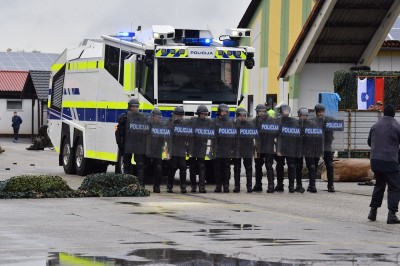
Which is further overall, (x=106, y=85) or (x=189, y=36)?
(x=106, y=85)

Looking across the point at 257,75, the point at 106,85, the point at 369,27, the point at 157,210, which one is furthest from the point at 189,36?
the point at 257,75

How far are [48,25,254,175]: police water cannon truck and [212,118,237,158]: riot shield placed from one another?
5.52ft

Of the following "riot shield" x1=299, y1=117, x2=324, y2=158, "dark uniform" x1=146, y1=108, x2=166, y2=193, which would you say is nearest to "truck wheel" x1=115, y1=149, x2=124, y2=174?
"dark uniform" x1=146, y1=108, x2=166, y2=193

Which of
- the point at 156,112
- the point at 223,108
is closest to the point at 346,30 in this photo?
the point at 223,108

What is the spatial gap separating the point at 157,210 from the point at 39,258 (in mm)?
7066

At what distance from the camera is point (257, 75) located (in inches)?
2124

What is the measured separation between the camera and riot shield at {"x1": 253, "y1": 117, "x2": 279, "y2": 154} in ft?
85.9

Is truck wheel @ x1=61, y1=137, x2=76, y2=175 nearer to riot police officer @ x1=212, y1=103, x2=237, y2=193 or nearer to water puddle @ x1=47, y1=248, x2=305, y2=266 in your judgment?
riot police officer @ x1=212, y1=103, x2=237, y2=193

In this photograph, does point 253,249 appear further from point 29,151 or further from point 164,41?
point 29,151

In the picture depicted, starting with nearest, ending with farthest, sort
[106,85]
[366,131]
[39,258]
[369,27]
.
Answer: [39,258] → [106,85] → [366,131] → [369,27]

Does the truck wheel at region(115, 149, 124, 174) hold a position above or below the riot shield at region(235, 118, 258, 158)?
below

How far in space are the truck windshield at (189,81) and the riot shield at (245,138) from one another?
1873mm

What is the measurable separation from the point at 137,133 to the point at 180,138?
0.98m

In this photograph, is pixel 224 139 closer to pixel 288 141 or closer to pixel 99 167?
pixel 288 141
